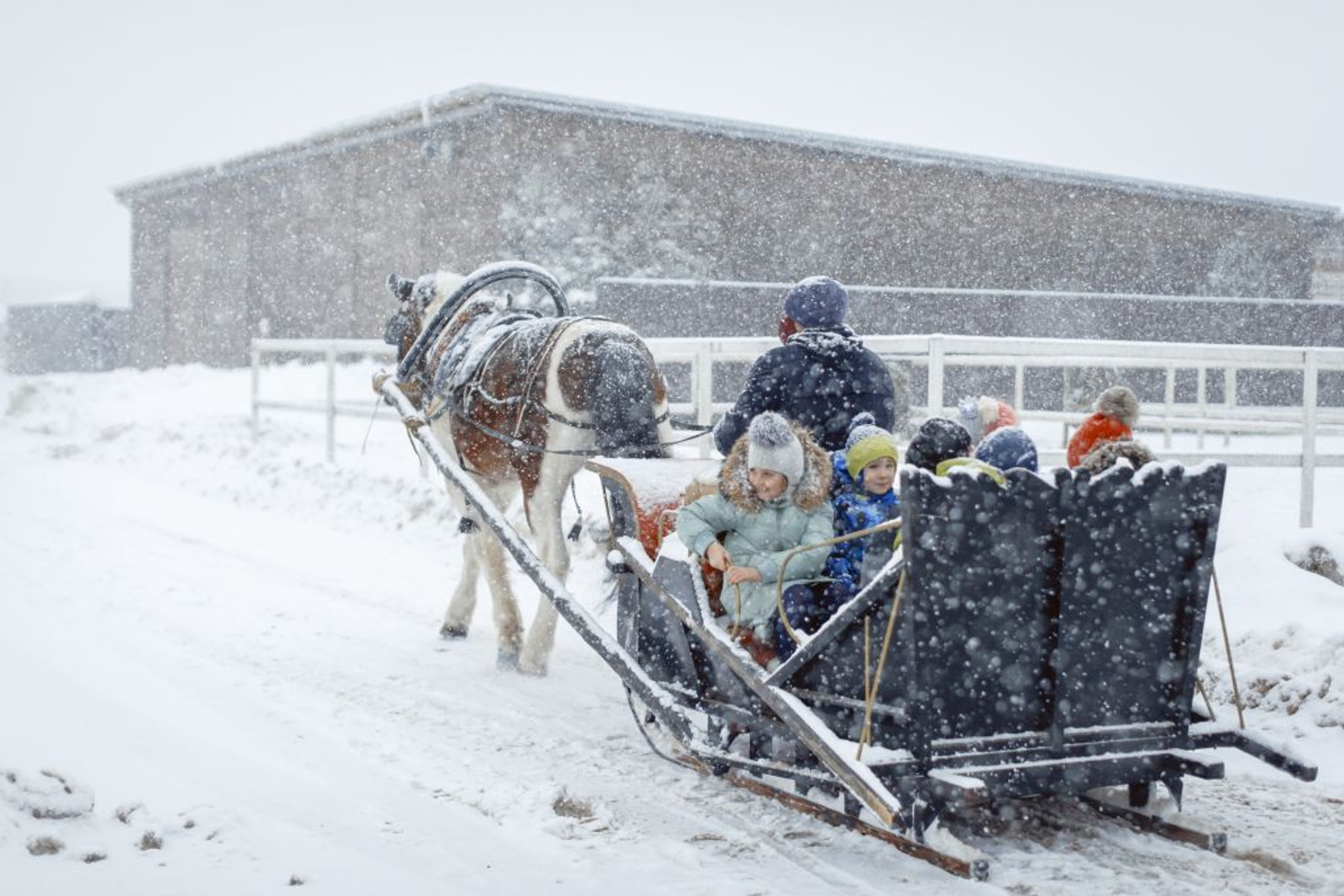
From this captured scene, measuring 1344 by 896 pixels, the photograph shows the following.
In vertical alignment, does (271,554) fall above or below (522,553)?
below

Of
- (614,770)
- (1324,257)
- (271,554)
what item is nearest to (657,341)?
(271,554)

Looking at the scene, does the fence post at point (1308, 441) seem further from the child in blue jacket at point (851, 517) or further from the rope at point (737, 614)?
the rope at point (737, 614)

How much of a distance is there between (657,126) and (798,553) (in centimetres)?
1593

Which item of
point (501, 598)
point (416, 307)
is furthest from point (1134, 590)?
point (416, 307)

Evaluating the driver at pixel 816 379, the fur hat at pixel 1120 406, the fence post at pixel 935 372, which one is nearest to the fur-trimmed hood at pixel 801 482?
the driver at pixel 816 379

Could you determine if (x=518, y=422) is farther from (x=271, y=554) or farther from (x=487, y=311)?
(x=271, y=554)

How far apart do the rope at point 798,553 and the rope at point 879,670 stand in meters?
0.32

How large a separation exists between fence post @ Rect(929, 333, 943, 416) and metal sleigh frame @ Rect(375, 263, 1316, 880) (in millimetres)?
3106

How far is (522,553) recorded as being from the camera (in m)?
5.34

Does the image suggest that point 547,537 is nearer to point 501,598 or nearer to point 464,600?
point 501,598

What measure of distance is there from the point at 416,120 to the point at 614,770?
56.1 feet

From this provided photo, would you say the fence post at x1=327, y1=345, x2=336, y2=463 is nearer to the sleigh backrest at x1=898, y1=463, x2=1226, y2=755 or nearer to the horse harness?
the horse harness

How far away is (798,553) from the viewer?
4238 millimetres

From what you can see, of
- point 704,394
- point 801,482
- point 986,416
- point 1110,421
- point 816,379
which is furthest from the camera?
point 704,394
